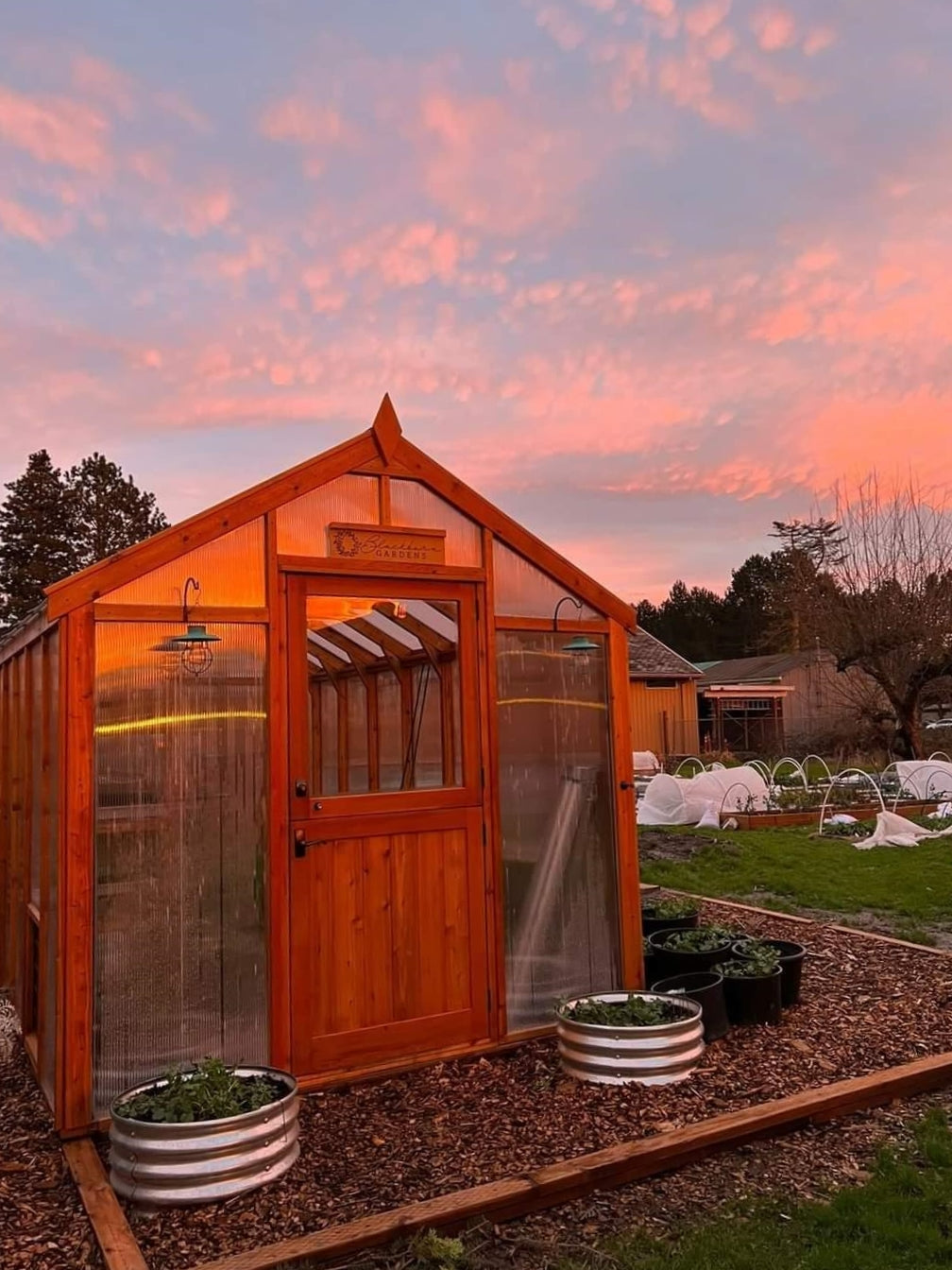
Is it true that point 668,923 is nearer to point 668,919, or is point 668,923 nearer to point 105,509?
point 668,919

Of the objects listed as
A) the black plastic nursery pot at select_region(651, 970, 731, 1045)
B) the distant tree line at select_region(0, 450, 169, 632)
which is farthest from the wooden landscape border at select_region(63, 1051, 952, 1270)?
the distant tree line at select_region(0, 450, 169, 632)

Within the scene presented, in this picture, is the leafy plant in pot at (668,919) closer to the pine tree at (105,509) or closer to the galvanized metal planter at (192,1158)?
the galvanized metal planter at (192,1158)

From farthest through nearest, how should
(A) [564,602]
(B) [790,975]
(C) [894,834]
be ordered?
1. (C) [894,834]
2. (B) [790,975]
3. (A) [564,602]

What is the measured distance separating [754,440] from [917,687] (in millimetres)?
11380

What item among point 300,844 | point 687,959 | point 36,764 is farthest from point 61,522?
point 687,959

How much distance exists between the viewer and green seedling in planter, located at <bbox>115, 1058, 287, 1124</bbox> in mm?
3457

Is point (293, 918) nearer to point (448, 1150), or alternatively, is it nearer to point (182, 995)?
point (182, 995)

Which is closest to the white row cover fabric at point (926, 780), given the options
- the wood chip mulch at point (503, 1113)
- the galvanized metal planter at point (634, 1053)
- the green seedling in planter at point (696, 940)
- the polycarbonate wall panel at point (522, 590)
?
the wood chip mulch at point (503, 1113)

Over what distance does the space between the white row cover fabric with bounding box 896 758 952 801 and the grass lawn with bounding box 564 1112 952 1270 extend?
13.2 m

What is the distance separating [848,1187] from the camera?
3420mm

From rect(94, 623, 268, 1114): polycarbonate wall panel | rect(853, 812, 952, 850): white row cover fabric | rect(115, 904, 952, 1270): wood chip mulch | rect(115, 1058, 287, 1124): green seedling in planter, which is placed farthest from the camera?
rect(853, 812, 952, 850): white row cover fabric

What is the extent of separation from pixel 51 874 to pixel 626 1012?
2.76 meters

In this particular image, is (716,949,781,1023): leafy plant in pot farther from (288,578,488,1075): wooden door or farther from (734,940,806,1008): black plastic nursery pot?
(288,578,488,1075): wooden door

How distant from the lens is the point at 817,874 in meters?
10.1
